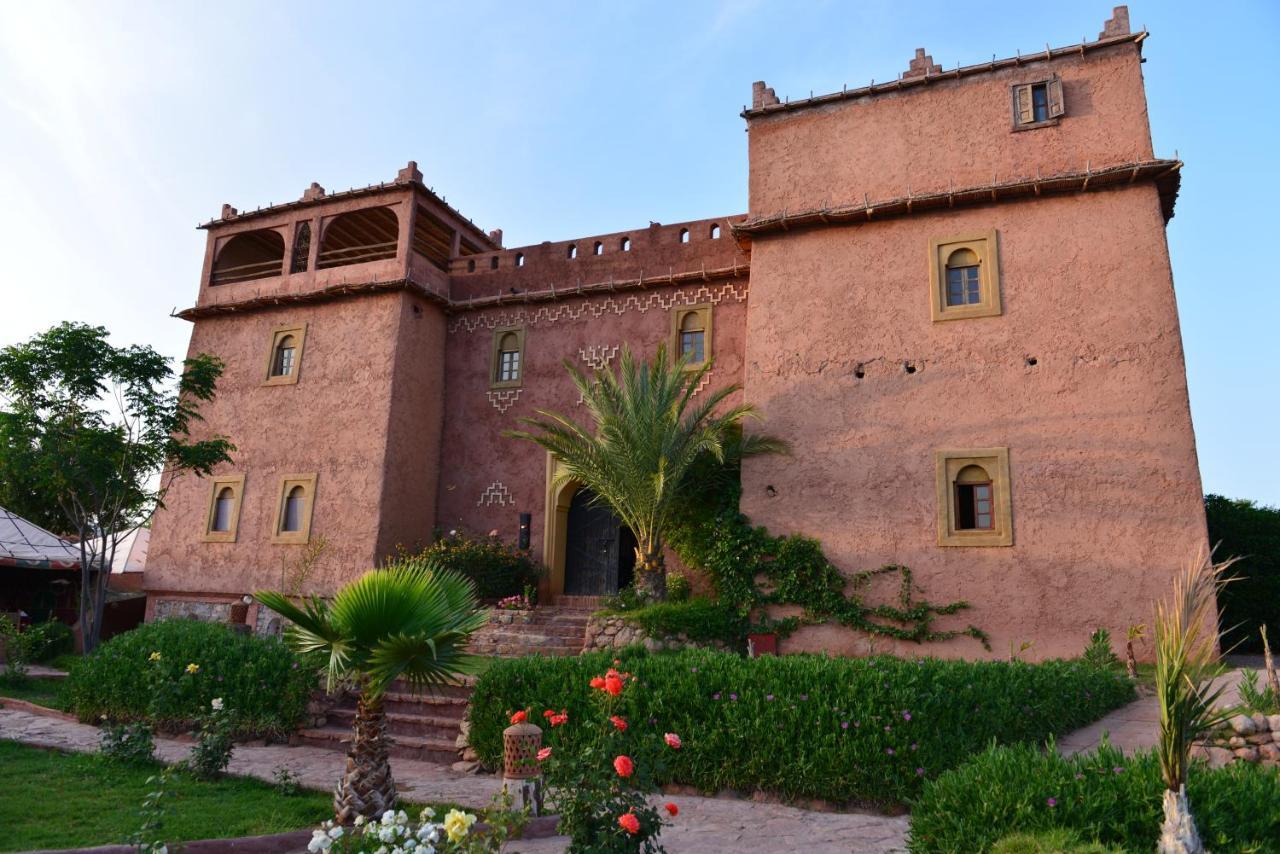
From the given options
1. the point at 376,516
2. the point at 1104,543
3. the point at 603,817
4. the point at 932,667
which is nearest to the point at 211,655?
the point at 376,516

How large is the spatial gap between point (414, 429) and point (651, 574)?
6.34 meters

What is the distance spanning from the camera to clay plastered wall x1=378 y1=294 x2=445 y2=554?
630 inches

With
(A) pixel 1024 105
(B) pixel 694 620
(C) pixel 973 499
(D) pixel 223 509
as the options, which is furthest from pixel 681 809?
(D) pixel 223 509

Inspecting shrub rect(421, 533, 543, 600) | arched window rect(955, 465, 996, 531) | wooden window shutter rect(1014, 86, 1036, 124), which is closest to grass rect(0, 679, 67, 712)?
shrub rect(421, 533, 543, 600)

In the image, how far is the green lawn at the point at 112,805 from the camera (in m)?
5.77

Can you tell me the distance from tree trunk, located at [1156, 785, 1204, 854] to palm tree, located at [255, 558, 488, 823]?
406cm

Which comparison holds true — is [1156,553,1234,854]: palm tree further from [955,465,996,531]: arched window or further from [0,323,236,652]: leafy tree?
[0,323,236,652]: leafy tree

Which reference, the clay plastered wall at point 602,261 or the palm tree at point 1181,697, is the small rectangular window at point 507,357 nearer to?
the clay plastered wall at point 602,261

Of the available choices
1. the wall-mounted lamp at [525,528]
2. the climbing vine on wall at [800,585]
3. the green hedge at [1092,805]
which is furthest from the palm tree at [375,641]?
the wall-mounted lamp at [525,528]

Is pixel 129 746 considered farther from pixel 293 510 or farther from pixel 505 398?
pixel 505 398

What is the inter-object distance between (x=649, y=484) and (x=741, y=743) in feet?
19.8

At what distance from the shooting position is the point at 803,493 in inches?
518

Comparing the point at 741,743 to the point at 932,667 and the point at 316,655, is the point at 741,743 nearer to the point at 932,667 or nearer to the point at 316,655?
the point at 932,667

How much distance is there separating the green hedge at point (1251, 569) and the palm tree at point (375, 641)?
13.7 meters
